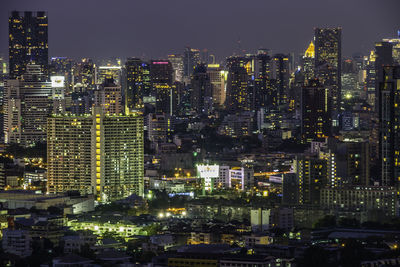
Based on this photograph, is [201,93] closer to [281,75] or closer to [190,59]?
[281,75]

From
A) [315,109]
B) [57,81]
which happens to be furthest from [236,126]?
[57,81]

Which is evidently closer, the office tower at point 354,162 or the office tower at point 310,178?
the office tower at point 310,178

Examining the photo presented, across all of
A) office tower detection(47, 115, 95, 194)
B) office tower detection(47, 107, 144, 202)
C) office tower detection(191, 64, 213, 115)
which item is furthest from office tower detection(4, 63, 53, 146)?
office tower detection(191, 64, 213, 115)

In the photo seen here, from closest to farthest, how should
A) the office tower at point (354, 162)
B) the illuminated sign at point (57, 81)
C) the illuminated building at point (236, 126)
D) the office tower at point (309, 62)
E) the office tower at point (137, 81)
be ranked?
the office tower at point (354, 162) < the illuminated sign at point (57, 81) < the illuminated building at point (236, 126) < the office tower at point (137, 81) < the office tower at point (309, 62)

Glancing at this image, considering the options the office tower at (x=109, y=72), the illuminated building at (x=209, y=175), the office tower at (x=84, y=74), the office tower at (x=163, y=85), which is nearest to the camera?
the illuminated building at (x=209, y=175)

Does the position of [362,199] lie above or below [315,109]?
below

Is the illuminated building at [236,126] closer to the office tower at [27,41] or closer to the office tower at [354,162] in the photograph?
the office tower at [27,41]

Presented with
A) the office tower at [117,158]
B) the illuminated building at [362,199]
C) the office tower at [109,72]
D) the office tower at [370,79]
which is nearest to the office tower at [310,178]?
the illuminated building at [362,199]
